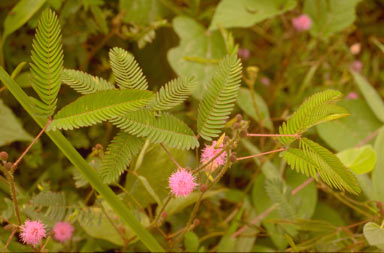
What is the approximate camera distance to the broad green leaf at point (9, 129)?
0.73 meters

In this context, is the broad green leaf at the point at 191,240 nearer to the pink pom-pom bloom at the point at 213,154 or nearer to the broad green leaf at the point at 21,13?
the pink pom-pom bloom at the point at 213,154

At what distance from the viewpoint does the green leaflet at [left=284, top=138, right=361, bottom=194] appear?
1.46 ft

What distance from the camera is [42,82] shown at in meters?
0.43

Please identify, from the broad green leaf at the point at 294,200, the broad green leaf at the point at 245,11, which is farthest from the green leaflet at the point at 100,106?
the broad green leaf at the point at 245,11

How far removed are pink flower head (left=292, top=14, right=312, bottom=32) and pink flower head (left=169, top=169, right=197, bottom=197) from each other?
0.72 meters

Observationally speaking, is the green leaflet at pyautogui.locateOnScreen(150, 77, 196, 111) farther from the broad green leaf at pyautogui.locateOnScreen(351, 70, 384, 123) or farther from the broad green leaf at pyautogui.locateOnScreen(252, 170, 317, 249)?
the broad green leaf at pyautogui.locateOnScreen(351, 70, 384, 123)

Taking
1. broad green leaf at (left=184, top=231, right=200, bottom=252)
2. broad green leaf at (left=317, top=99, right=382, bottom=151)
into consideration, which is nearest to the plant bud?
broad green leaf at (left=184, top=231, right=200, bottom=252)

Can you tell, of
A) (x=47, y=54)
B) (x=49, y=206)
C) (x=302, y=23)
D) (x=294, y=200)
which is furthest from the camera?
(x=302, y=23)

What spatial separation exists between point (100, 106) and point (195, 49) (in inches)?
22.6

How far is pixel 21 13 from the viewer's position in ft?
2.41

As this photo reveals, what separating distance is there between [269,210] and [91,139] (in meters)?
0.39

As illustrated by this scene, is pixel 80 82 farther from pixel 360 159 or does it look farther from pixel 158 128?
pixel 360 159

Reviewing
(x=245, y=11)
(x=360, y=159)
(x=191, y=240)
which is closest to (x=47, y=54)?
(x=191, y=240)

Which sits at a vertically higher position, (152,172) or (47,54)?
(47,54)
